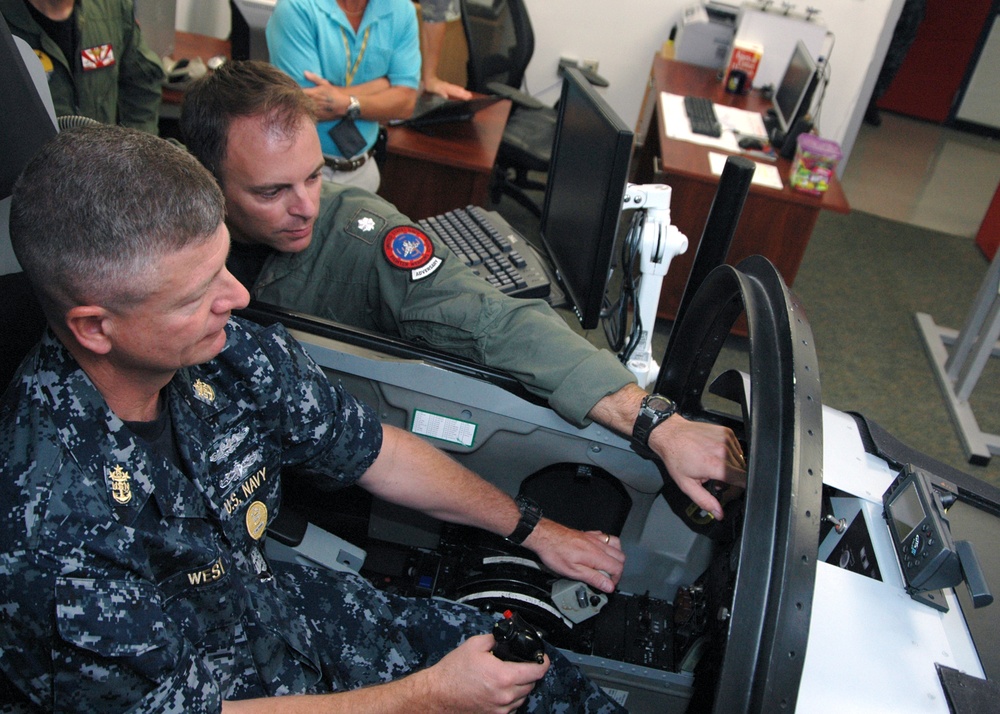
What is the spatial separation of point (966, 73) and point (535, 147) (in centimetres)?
369

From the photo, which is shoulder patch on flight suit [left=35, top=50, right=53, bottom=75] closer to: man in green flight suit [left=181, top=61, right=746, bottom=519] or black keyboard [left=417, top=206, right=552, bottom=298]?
man in green flight suit [left=181, top=61, right=746, bottom=519]

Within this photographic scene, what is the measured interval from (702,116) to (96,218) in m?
2.78

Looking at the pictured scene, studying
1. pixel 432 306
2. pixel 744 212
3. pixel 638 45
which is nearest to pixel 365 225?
pixel 432 306

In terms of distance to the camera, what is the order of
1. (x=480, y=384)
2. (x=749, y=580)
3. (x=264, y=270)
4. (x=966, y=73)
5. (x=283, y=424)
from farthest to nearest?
1. (x=966, y=73)
2. (x=264, y=270)
3. (x=480, y=384)
4. (x=283, y=424)
5. (x=749, y=580)

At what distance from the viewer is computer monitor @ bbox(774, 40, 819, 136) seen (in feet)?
9.29

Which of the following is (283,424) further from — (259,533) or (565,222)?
(565,222)

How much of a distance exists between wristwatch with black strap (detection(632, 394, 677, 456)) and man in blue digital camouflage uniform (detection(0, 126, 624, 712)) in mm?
243

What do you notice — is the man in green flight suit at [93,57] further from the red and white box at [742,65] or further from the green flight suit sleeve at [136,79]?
the red and white box at [742,65]

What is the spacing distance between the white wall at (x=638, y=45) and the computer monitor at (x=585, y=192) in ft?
9.07

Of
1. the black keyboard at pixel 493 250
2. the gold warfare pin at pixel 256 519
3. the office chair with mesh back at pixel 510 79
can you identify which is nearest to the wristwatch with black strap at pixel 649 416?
the black keyboard at pixel 493 250

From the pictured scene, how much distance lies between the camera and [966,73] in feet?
17.3

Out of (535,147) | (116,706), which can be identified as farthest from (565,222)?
(535,147)

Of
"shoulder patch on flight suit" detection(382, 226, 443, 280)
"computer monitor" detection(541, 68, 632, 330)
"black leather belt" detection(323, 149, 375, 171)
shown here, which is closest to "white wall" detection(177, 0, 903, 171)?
"black leather belt" detection(323, 149, 375, 171)

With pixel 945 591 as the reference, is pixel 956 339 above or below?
below
